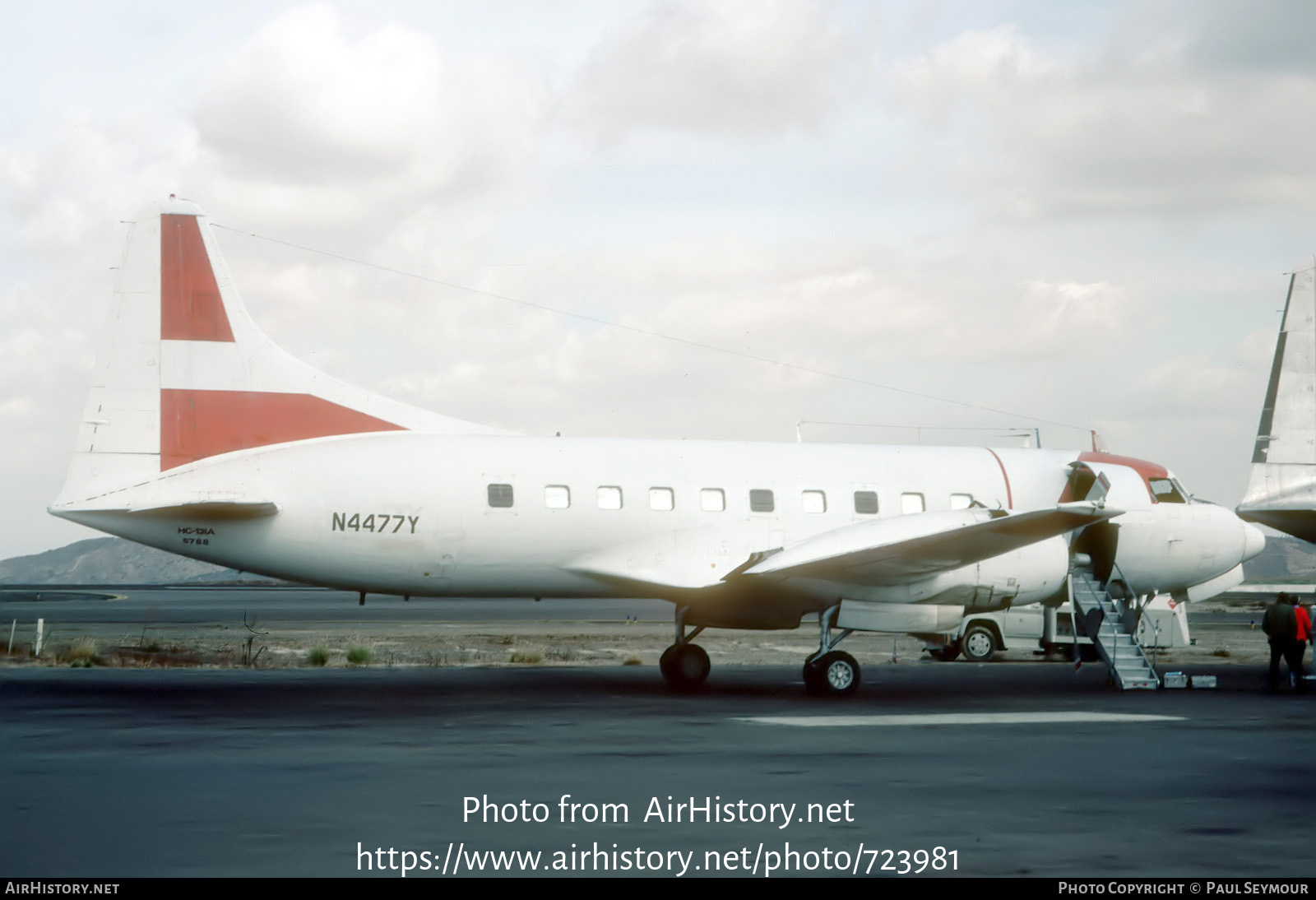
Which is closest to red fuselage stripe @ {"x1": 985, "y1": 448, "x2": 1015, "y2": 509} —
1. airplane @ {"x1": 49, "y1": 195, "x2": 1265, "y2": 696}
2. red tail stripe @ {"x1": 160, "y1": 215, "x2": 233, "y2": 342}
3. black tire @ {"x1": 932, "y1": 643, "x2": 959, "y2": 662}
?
airplane @ {"x1": 49, "y1": 195, "x2": 1265, "y2": 696}

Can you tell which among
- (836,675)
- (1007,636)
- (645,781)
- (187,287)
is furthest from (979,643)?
(645,781)

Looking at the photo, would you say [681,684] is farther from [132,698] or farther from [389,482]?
[132,698]

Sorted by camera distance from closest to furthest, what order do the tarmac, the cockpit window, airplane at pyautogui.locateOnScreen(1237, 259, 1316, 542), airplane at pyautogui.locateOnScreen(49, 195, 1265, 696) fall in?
the tarmac, airplane at pyautogui.locateOnScreen(49, 195, 1265, 696), the cockpit window, airplane at pyautogui.locateOnScreen(1237, 259, 1316, 542)

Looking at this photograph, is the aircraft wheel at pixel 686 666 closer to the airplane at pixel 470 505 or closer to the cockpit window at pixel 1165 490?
the airplane at pixel 470 505

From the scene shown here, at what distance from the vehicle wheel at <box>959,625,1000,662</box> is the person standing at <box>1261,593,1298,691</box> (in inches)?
332

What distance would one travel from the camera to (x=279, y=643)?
36.9m

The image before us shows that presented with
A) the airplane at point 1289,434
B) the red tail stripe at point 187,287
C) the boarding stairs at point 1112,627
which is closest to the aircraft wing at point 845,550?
the boarding stairs at point 1112,627

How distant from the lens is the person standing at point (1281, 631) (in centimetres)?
2262

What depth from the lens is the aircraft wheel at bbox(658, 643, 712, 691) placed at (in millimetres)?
22078

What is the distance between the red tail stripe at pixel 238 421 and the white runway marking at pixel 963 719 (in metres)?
8.54

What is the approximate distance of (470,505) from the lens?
19922 mm

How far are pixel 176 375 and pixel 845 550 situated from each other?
36.0 ft

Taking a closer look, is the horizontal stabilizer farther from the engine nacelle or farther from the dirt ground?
the dirt ground
